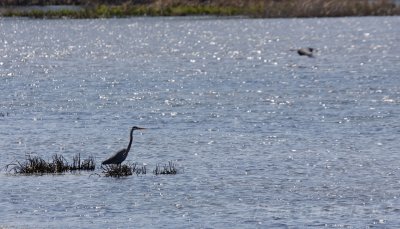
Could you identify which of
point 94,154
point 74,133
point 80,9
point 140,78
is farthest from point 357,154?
point 80,9

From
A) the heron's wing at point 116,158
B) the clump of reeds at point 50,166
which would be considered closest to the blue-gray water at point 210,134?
the clump of reeds at point 50,166

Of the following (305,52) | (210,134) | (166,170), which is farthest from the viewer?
(305,52)

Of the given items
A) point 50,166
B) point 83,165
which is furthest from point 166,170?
point 50,166

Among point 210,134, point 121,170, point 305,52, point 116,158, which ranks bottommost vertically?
point 305,52

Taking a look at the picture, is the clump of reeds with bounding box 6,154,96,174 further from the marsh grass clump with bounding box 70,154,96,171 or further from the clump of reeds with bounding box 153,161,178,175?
the clump of reeds with bounding box 153,161,178,175

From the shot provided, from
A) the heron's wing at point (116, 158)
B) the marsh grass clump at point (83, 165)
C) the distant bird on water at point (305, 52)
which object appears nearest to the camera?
the heron's wing at point (116, 158)

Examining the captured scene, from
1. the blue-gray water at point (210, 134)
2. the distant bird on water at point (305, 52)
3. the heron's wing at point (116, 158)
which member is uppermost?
the heron's wing at point (116, 158)

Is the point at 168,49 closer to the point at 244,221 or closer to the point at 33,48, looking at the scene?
the point at 33,48

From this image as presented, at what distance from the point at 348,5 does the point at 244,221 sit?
66226 millimetres

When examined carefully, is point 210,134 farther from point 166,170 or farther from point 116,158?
point 116,158

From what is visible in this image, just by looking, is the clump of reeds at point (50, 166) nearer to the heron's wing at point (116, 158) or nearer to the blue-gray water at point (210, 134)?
the blue-gray water at point (210, 134)

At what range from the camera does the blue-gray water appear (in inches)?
808

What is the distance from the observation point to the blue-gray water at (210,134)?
20516mm

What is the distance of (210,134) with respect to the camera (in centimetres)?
3058
